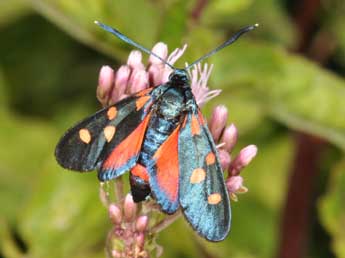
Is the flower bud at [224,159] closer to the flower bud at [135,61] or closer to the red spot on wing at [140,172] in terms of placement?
the red spot on wing at [140,172]

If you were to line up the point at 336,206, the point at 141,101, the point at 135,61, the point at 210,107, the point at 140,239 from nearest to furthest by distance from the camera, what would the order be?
1. the point at 140,239
2. the point at 141,101
3. the point at 135,61
4. the point at 210,107
5. the point at 336,206

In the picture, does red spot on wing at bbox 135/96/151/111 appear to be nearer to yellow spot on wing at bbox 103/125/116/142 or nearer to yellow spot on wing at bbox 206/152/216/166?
yellow spot on wing at bbox 103/125/116/142

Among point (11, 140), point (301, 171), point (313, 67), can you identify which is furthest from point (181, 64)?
point (11, 140)

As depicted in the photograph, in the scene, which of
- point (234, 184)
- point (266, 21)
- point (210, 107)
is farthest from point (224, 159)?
point (266, 21)

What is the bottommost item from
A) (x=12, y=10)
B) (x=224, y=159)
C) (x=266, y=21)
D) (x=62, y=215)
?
(x=62, y=215)

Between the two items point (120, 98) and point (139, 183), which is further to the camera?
point (120, 98)

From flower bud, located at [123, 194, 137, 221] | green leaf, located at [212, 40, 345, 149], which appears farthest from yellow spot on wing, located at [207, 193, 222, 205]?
green leaf, located at [212, 40, 345, 149]

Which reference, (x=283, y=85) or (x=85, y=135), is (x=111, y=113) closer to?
(x=85, y=135)
